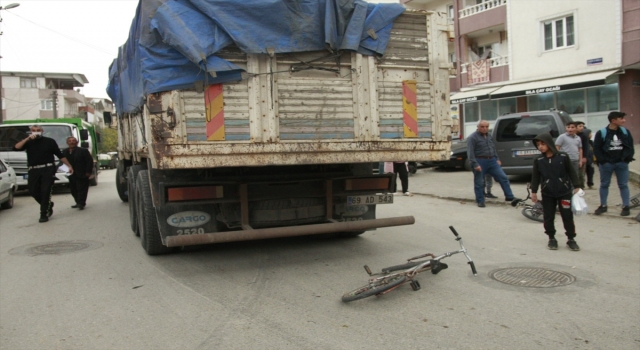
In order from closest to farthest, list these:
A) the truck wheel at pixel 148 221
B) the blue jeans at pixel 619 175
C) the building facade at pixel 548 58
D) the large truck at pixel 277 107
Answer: the large truck at pixel 277 107, the truck wheel at pixel 148 221, the blue jeans at pixel 619 175, the building facade at pixel 548 58

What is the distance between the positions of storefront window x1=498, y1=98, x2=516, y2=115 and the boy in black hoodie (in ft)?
64.7

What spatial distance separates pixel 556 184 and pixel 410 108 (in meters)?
2.27

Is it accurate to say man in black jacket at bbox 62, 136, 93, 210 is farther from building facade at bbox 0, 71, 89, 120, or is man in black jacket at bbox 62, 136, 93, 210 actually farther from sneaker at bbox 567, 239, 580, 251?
building facade at bbox 0, 71, 89, 120

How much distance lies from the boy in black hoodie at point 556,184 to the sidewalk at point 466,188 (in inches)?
108

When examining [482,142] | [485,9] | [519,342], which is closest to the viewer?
[519,342]

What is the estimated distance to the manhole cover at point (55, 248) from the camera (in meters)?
7.22

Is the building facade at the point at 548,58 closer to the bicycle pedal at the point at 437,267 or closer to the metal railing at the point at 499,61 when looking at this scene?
the metal railing at the point at 499,61

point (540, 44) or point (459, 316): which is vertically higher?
point (540, 44)

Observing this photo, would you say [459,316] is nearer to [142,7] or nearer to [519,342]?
[519,342]

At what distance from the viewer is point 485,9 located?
2608 centimetres

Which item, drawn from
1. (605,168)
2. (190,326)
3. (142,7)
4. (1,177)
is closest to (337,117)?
(142,7)

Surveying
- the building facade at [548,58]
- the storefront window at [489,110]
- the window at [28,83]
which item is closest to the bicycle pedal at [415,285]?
the building facade at [548,58]

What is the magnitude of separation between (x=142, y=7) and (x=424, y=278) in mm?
3838

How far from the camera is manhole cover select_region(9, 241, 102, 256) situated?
23.7 ft
